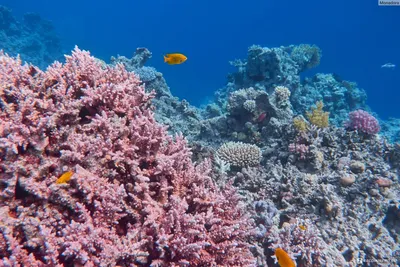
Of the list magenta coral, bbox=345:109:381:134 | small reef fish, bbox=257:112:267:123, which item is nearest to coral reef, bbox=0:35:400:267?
magenta coral, bbox=345:109:381:134

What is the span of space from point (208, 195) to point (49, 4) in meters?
106

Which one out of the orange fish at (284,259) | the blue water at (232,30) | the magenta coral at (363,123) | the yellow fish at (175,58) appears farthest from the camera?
the blue water at (232,30)

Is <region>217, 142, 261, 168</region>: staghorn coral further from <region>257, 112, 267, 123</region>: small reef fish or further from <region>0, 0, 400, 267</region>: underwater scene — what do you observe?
<region>257, 112, 267, 123</region>: small reef fish

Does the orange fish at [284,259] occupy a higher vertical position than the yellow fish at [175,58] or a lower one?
lower

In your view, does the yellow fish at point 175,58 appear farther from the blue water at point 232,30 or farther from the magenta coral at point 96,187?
the blue water at point 232,30

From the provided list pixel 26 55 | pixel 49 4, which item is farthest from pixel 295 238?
pixel 49 4

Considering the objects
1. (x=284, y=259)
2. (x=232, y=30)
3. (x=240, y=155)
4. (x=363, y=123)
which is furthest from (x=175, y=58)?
(x=232, y=30)

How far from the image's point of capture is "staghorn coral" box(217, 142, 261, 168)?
596 centimetres

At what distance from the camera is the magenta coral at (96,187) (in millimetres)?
2135

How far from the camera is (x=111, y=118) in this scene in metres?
3.05

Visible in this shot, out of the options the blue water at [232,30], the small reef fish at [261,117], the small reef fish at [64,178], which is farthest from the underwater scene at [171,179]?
the blue water at [232,30]

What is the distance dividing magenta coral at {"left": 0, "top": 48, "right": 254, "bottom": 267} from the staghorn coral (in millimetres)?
2797

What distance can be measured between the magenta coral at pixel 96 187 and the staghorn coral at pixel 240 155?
2.80 meters

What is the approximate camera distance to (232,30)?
107 m
